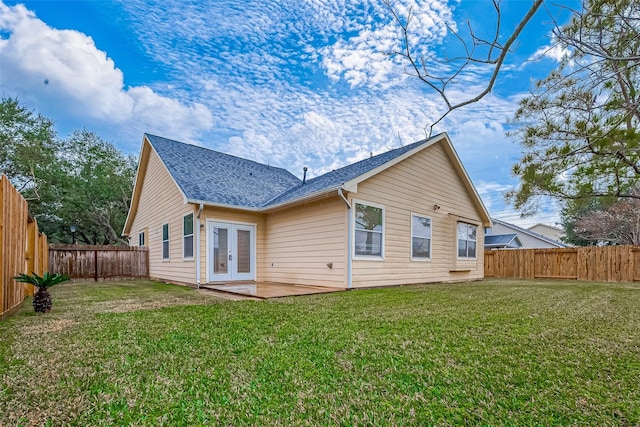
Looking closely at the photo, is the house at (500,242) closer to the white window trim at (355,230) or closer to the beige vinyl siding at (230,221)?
the white window trim at (355,230)

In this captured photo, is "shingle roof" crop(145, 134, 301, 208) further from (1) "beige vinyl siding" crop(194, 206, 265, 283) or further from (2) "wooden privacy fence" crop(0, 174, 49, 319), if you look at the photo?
(2) "wooden privacy fence" crop(0, 174, 49, 319)

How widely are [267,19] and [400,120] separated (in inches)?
127

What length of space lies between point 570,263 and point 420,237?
314 inches

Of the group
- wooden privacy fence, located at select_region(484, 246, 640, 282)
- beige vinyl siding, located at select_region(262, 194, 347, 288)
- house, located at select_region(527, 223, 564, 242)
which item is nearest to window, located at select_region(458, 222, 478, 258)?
wooden privacy fence, located at select_region(484, 246, 640, 282)

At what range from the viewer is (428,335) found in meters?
3.53

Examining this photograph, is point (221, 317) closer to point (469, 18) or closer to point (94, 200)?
point (469, 18)

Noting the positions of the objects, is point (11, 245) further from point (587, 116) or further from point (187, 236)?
point (587, 116)

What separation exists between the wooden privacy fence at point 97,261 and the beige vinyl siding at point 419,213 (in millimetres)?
9549

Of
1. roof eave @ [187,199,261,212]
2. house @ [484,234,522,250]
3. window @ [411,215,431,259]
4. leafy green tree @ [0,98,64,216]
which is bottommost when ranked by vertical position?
house @ [484,234,522,250]

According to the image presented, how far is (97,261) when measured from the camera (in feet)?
40.5

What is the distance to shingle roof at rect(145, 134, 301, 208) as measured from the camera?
9.61 metres

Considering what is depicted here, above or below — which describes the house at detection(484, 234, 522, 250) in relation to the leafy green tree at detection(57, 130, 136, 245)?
below

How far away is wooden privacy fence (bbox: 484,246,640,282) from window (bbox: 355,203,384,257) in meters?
9.55

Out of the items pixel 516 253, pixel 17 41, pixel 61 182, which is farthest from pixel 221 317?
pixel 61 182
